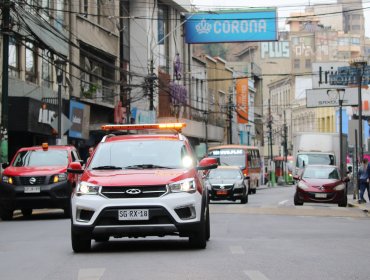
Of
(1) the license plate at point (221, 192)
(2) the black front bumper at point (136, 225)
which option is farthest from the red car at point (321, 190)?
(2) the black front bumper at point (136, 225)

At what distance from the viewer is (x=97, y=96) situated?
51875 millimetres

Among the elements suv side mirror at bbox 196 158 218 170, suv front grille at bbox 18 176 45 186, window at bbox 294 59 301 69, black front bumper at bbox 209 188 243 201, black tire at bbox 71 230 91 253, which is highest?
window at bbox 294 59 301 69

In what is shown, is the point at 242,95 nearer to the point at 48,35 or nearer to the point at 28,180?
the point at 48,35

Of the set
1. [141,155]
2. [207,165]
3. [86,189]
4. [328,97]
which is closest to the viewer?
[86,189]

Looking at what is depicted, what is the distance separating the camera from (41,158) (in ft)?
82.3

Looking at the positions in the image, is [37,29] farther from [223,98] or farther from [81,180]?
[223,98]

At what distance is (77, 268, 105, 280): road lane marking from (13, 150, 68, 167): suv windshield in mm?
13402

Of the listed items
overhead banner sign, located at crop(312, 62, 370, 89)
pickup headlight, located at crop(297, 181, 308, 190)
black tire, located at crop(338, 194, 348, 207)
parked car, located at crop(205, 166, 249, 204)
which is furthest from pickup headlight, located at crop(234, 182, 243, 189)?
overhead banner sign, located at crop(312, 62, 370, 89)

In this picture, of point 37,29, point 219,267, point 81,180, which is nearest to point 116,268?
point 219,267

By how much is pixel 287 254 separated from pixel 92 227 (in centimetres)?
282

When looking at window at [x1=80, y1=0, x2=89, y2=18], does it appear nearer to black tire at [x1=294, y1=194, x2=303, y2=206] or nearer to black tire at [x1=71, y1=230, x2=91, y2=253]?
black tire at [x1=294, y1=194, x2=303, y2=206]

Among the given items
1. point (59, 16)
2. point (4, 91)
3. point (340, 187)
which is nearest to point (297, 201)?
point (340, 187)

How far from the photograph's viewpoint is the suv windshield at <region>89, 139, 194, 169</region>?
577 inches

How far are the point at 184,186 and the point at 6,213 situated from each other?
1185 cm
